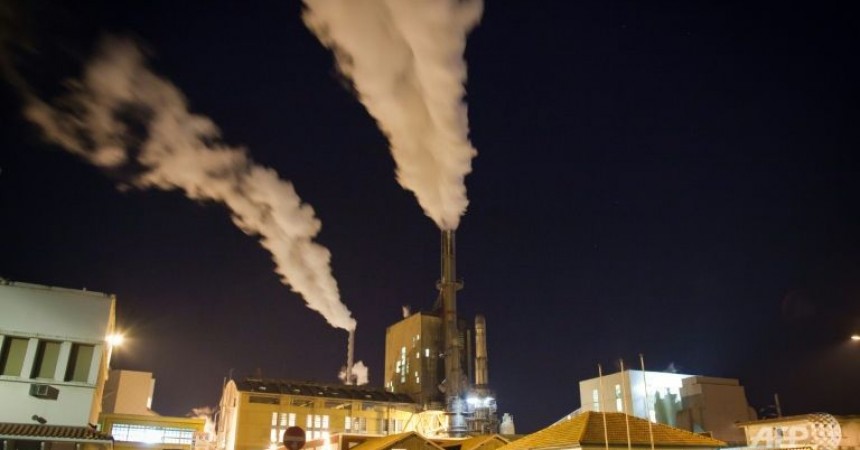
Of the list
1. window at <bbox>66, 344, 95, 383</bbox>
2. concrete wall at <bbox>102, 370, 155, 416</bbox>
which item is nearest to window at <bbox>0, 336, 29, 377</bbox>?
window at <bbox>66, 344, 95, 383</bbox>

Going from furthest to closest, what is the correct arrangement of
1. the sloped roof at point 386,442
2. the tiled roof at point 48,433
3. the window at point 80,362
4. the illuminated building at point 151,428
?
the illuminated building at point 151,428 < the sloped roof at point 386,442 < the window at point 80,362 < the tiled roof at point 48,433

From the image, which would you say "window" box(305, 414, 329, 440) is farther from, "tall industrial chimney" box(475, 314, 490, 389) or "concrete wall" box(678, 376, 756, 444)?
"concrete wall" box(678, 376, 756, 444)

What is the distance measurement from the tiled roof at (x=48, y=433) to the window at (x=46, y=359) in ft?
7.73

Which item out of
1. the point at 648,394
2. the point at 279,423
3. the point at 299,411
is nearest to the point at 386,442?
the point at 279,423

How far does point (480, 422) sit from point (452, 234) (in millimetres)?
23805

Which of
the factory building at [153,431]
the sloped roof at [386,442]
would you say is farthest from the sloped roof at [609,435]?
the factory building at [153,431]

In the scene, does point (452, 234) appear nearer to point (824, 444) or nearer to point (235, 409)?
point (235, 409)

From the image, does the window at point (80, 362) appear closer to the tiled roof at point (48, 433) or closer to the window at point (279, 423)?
the tiled roof at point (48, 433)

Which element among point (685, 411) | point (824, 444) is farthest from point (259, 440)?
point (824, 444)

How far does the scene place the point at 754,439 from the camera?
45281 millimetres

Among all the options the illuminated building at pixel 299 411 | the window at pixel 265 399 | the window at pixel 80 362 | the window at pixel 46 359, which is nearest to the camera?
the window at pixel 46 359

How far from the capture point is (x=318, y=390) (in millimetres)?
77750

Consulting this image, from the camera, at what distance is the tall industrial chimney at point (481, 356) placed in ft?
255

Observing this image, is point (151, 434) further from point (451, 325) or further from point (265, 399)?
point (451, 325)
